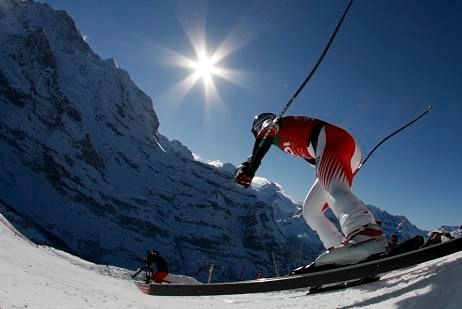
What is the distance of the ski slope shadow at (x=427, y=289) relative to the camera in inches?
76.3

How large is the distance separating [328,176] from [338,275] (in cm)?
101

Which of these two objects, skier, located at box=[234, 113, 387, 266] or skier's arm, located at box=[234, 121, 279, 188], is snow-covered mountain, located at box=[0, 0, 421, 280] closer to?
skier's arm, located at box=[234, 121, 279, 188]

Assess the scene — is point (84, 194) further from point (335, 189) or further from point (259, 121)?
point (335, 189)

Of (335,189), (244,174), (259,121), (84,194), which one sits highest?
(84,194)

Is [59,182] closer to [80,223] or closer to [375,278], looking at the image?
[80,223]

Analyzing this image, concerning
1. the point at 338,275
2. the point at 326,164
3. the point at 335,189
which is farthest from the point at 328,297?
the point at 326,164

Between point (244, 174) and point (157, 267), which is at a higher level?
point (157, 267)

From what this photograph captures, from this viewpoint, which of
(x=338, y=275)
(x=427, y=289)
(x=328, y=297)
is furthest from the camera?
(x=328, y=297)

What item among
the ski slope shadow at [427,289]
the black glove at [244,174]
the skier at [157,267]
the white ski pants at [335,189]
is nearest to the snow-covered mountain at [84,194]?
the skier at [157,267]

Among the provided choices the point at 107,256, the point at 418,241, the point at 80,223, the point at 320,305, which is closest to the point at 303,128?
the point at 418,241

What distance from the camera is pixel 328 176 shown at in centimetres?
350

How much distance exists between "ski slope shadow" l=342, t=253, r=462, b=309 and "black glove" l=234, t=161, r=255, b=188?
155 centimetres

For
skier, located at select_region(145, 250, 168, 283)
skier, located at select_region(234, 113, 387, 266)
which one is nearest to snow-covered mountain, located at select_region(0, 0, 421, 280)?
skier, located at select_region(145, 250, 168, 283)

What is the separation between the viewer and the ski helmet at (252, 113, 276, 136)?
4.44m
